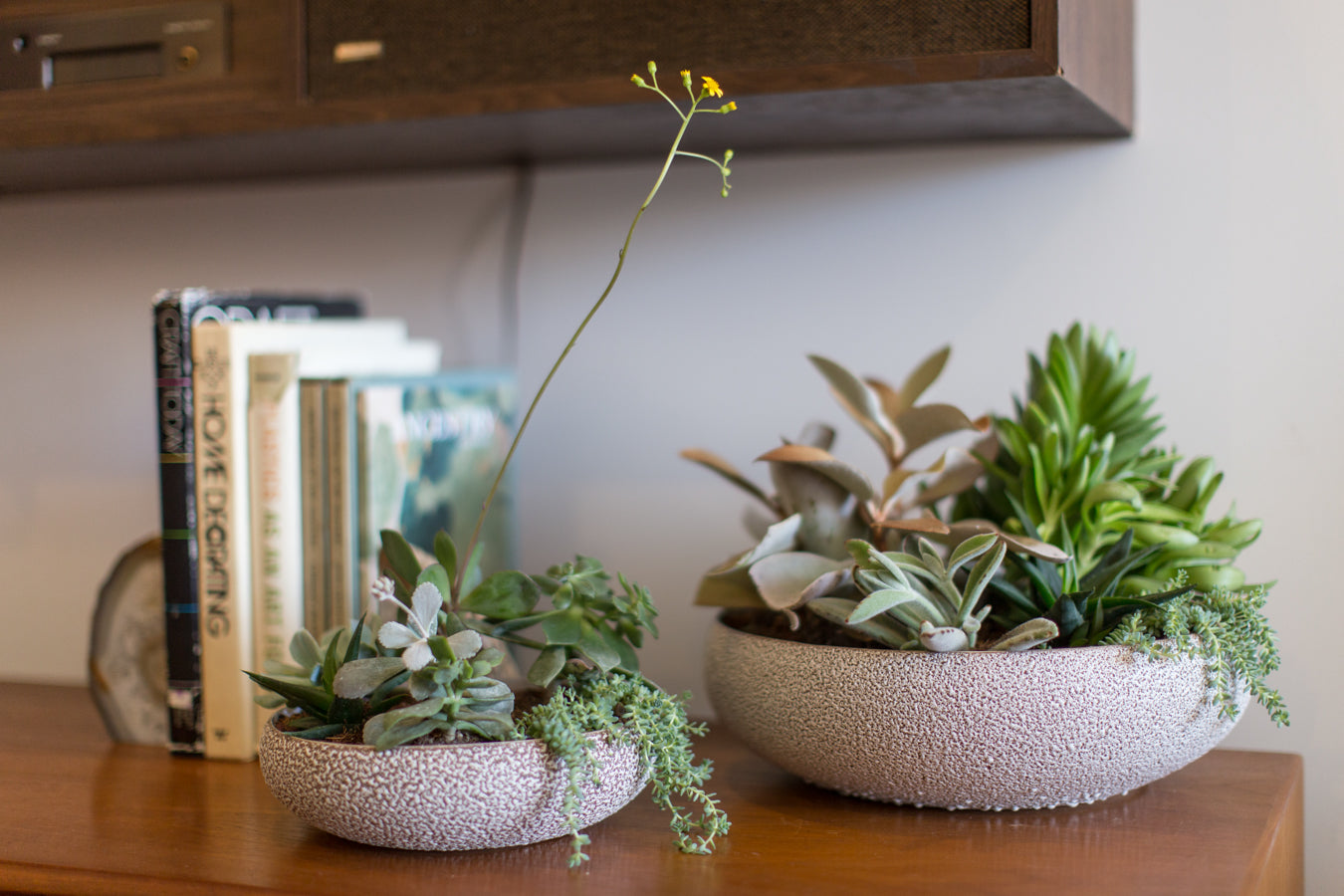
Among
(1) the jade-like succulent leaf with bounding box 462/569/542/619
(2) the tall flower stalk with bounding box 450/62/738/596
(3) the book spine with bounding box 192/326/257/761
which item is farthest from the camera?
(3) the book spine with bounding box 192/326/257/761

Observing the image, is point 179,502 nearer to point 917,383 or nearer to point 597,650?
point 597,650

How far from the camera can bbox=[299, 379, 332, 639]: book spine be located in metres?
0.81

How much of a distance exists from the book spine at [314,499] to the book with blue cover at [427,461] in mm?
20

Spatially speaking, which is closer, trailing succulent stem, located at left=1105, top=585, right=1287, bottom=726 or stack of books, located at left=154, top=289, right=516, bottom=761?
trailing succulent stem, located at left=1105, top=585, right=1287, bottom=726

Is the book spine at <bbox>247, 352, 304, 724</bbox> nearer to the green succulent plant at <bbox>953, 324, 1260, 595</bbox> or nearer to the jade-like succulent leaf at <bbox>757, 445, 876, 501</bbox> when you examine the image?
the jade-like succulent leaf at <bbox>757, 445, 876, 501</bbox>

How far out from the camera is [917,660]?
60 cm

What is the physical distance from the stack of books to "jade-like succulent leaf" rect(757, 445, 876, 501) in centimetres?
30

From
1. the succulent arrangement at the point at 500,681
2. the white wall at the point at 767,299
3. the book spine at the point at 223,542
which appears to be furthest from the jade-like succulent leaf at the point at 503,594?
the white wall at the point at 767,299

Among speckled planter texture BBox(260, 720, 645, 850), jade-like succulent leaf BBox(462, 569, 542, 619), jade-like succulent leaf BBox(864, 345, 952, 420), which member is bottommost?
speckled planter texture BBox(260, 720, 645, 850)

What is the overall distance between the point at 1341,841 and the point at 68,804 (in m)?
0.85

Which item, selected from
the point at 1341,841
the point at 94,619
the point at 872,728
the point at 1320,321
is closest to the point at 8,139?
the point at 94,619

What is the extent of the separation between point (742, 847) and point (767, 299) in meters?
0.49

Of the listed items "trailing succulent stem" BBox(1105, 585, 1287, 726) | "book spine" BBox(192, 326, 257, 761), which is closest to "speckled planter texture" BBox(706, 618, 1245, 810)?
"trailing succulent stem" BBox(1105, 585, 1287, 726)

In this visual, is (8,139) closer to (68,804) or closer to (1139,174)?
(68,804)
